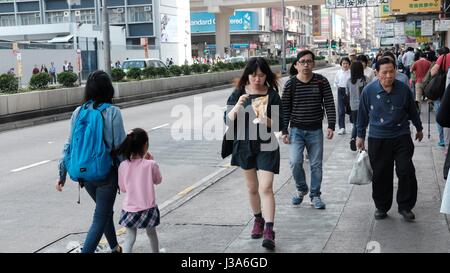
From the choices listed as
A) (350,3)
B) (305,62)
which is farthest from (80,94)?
(350,3)

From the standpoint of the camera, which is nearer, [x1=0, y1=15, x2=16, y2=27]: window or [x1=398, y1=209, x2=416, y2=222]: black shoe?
[x1=398, y1=209, x2=416, y2=222]: black shoe

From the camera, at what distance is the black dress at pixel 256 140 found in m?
5.77

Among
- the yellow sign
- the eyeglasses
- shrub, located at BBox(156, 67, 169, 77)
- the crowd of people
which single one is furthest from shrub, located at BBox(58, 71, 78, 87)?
the eyeglasses

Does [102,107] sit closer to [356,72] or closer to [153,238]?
[153,238]

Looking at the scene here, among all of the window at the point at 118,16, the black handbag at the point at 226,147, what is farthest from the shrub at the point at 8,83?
the window at the point at 118,16

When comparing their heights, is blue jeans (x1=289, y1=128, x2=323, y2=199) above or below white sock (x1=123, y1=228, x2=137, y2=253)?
above

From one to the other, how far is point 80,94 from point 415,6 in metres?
13.3

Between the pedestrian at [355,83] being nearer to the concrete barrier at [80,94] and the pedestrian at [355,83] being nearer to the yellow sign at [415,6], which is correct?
the concrete barrier at [80,94]

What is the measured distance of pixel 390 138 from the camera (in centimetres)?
656

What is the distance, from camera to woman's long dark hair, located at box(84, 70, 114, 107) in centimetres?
523

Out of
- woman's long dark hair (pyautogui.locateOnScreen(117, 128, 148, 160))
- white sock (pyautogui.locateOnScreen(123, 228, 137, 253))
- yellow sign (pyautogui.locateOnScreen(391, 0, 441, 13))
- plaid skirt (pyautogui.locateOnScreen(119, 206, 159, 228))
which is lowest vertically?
white sock (pyautogui.locateOnScreen(123, 228, 137, 253))

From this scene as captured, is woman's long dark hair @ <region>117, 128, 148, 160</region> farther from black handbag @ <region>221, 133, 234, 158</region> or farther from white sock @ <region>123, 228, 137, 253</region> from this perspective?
black handbag @ <region>221, 133, 234, 158</region>

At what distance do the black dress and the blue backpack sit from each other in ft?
4.10
